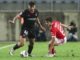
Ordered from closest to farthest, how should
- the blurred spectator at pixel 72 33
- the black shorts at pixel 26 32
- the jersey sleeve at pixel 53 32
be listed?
the jersey sleeve at pixel 53 32 < the black shorts at pixel 26 32 < the blurred spectator at pixel 72 33

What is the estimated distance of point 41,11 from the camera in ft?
110

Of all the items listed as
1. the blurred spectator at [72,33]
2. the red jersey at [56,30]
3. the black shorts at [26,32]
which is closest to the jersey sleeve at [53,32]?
the red jersey at [56,30]

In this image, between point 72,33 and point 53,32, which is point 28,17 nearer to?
point 53,32

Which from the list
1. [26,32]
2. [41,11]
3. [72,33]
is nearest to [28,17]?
[26,32]

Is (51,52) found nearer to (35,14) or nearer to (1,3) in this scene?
(35,14)

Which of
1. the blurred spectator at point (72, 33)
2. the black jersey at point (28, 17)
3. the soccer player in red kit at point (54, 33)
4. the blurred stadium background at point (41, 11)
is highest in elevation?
the black jersey at point (28, 17)

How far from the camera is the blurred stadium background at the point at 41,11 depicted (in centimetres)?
3300

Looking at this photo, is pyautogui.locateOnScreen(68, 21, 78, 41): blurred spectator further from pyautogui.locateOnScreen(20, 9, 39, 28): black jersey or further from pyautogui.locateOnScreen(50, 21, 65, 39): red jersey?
pyautogui.locateOnScreen(20, 9, 39, 28): black jersey

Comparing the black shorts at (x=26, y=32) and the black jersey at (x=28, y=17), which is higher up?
the black jersey at (x=28, y=17)

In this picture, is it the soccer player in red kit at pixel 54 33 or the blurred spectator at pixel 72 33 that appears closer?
the soccer player in red kit at pixel 54 33

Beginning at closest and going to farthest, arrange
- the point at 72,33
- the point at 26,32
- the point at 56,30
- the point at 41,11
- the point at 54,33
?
the point at 54,33 < the point at 56,30 < the point at 26,32 < the point at 72,33 < the point at 41,11

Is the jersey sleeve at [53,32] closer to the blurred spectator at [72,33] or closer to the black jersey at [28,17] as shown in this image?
the black jersey at [28,17]

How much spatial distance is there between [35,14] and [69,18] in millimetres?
20945

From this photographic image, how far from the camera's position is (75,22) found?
3441 cm
